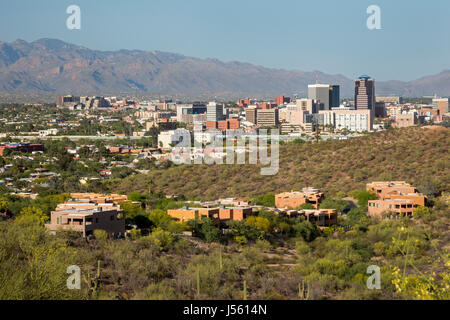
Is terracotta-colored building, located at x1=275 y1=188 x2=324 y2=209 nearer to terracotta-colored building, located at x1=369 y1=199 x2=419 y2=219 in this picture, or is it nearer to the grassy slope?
terracotta-colored building, located at x1=369 y1=199 x2=419 y2=219

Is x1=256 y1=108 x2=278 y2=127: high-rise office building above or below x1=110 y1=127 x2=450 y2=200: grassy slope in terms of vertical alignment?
above

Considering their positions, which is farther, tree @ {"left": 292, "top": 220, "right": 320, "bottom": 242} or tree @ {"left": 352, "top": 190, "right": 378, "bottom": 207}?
tree @ {"left": 352, "top": 190, "right": 378, "bottom": 207}

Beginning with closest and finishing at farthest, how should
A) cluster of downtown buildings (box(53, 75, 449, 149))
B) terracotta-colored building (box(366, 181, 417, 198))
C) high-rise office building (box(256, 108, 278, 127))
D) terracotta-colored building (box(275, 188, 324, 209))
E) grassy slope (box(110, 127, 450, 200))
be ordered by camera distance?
1. terracotta-colored building (box(366, 181, 417, 198))
2. terracotta-colored building (box(275, 188, 324, 209))
3. grassy slope (box(110, 127, 450, 200))
4. cluster of downtown buildings (box(53, 75, 449, 149))
5. high-rise office building (box(256, 108, 278, 127))

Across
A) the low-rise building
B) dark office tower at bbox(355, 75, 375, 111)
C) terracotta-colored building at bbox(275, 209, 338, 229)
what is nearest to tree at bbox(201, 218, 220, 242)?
the low-rise building

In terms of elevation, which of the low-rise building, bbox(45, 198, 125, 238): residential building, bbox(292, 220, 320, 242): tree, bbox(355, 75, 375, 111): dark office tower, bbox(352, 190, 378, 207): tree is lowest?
bbox(292, 220, 320, 242): tree
